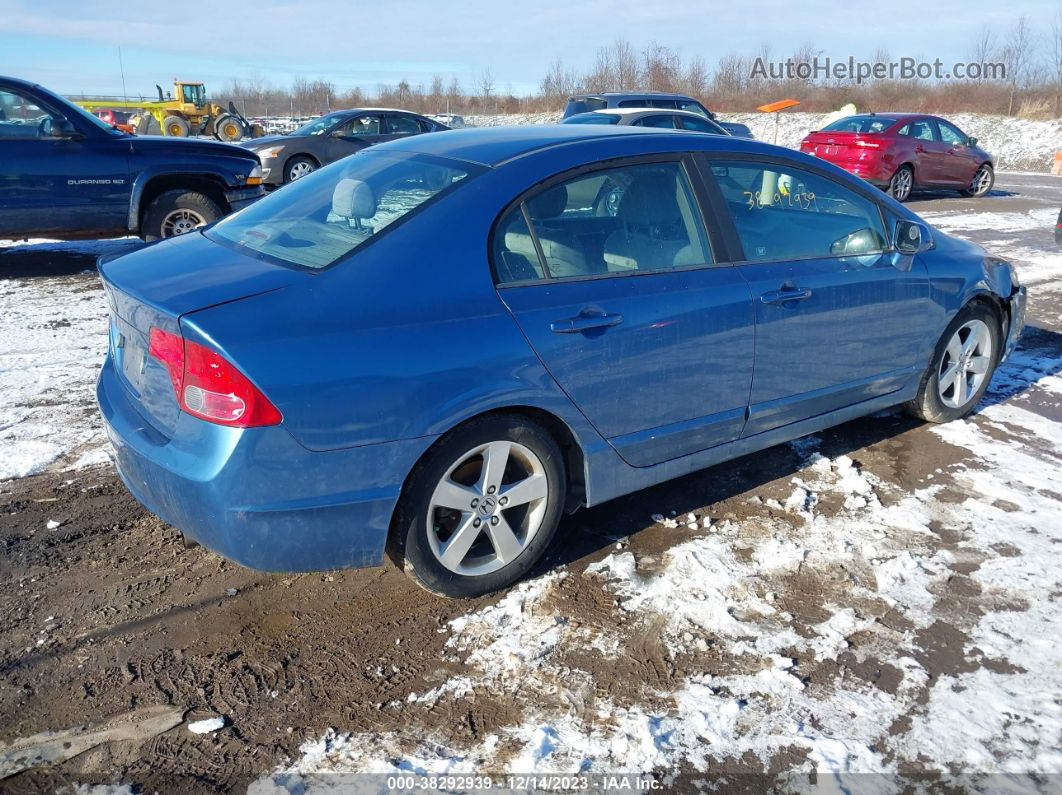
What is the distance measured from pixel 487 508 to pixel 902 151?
14.6 meters

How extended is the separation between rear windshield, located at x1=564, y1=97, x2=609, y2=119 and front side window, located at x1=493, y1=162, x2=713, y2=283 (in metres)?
11.5

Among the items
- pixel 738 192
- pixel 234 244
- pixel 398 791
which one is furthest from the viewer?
pixel 738 192

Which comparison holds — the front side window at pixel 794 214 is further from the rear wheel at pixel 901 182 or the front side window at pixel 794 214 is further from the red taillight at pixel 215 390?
the rear wheel at pixel 901 182

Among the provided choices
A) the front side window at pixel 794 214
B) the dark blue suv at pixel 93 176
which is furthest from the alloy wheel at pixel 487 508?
the dark blue suv at pixel 93 176

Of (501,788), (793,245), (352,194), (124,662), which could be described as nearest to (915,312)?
(793,245)

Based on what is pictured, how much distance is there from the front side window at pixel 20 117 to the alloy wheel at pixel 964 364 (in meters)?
7.79

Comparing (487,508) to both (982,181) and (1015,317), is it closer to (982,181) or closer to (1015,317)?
(1015,317)

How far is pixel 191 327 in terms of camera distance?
2.58 metres

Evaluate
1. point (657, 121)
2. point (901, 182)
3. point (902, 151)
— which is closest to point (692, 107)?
point (657, 121)

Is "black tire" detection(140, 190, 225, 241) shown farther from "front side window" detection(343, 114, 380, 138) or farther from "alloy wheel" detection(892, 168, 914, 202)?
"alloy wheel" detection(892, 168, 914, 202)

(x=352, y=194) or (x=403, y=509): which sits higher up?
(x=352, y=194)

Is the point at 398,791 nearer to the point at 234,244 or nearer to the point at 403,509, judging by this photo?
the point at 403,509

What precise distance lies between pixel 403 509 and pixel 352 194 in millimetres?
1321

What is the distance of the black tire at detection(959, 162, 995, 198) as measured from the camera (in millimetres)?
16828
